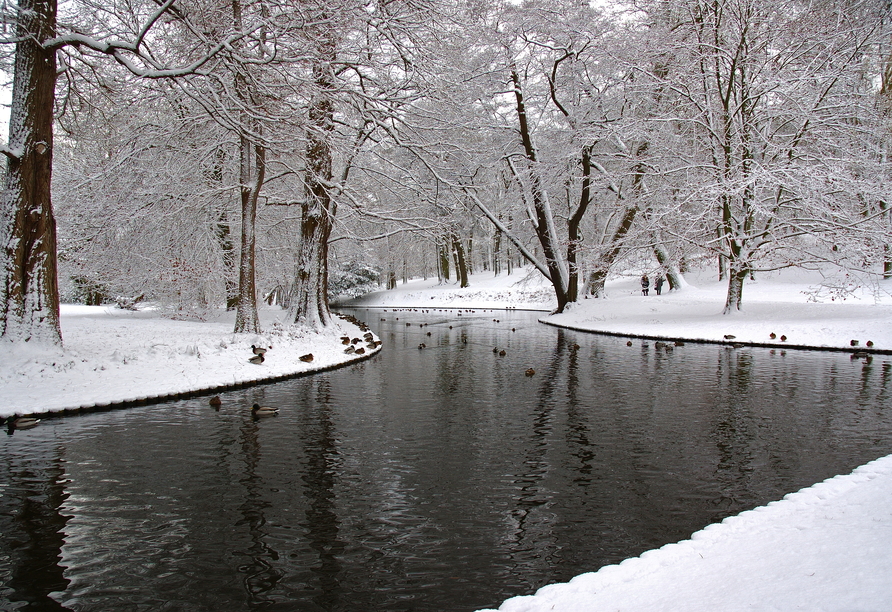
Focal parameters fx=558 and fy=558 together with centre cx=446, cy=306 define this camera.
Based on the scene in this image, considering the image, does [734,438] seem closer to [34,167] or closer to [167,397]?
[167,397]

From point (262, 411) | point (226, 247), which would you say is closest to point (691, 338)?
point (262, 411)

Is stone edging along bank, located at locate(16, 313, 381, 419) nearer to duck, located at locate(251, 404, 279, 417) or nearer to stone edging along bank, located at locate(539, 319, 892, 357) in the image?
duck, located at locate(251, 404, 279, 417)

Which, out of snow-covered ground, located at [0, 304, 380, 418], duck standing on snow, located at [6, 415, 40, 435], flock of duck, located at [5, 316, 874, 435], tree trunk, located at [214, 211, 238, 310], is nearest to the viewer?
duck standing on snow, located at [6, 415, 40, 435]

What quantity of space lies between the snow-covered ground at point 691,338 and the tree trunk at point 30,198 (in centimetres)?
72

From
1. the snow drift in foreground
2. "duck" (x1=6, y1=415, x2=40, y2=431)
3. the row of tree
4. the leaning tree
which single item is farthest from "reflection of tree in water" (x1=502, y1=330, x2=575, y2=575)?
the leaning tree

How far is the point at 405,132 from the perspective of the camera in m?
15.7

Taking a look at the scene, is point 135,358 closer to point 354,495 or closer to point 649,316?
point 354,495

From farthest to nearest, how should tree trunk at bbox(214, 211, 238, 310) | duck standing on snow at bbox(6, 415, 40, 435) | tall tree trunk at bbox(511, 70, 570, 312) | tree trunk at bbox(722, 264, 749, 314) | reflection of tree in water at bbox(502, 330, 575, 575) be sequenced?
tall tree trunk at bbox(511, 70, 570, 312)
tree trunk at bbox(214, 211, 238, 310)
tree trunk at bbox(722, 264, 749, 314)
duck standing on snow at bbox(6, 415, 40, 435)
reflection of tree in water at bbox(502, 330, 575, 575)

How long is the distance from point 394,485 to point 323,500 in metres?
0.81

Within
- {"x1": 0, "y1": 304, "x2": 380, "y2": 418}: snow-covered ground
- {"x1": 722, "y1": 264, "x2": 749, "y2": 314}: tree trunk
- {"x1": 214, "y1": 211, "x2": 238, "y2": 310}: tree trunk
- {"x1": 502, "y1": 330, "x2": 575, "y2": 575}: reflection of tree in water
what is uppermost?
{"x1": 214, "y1": 211, "x2": 238, "y2": 310}: tree trunk

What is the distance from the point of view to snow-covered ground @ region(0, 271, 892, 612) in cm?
363

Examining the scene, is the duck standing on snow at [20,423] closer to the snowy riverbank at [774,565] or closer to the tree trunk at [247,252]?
the tree trunk at [247,252]

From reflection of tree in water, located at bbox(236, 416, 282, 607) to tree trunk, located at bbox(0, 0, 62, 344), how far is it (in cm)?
626

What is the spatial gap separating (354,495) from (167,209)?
50.8 feet
